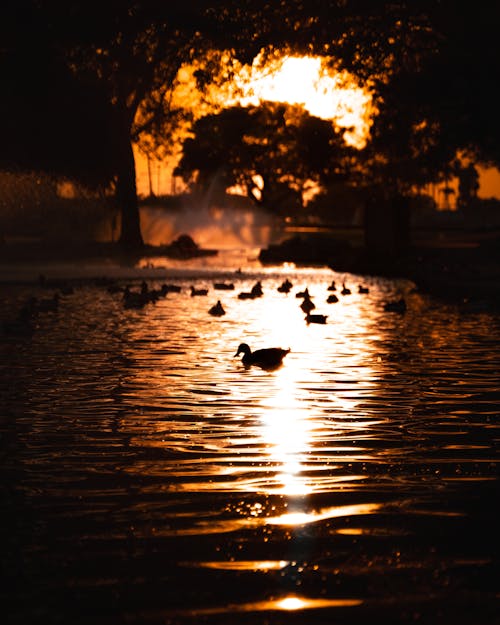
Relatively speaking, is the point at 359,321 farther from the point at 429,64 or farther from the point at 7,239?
the point at 7,239

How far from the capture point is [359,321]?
30562mm

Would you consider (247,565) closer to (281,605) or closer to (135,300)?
(281,605)

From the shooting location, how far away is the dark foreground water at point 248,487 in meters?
7.64

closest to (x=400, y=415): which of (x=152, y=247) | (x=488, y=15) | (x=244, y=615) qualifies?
(x=244, y=615)

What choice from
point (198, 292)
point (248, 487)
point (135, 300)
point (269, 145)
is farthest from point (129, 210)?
point (248, 487)

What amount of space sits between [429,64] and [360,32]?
2.77 metres

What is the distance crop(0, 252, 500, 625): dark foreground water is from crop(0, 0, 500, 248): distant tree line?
75.0ft

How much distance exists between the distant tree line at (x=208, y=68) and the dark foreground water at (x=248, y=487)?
22.9 m

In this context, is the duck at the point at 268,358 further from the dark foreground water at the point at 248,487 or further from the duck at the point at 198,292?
the duck at the point at 198,292

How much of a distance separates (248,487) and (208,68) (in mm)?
51385

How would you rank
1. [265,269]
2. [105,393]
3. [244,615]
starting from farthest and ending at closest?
[265,269], [105,393], [244,615]

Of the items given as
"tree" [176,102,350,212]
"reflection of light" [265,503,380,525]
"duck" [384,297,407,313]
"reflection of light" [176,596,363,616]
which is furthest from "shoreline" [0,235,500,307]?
"tree" [176,102,350,212]

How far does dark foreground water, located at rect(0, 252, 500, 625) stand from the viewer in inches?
301

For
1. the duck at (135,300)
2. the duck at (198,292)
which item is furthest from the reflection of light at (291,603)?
the duck at (198,292)
